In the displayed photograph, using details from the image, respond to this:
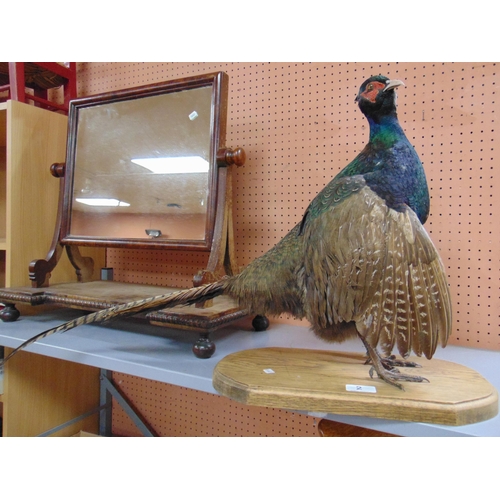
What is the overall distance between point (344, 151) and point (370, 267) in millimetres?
602

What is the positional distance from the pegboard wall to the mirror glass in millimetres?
224

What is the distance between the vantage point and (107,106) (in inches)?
51.6

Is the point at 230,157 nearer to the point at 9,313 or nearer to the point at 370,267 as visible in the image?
the point at 370,267

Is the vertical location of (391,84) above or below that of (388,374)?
above

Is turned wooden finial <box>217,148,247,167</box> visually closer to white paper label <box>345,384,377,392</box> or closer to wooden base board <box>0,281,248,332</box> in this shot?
Result: wooden base board <box>0,281,248,332</box>

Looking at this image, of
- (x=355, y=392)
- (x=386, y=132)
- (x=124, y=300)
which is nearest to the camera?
(x=355, y=392)

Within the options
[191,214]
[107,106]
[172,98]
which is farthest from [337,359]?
[107,106]

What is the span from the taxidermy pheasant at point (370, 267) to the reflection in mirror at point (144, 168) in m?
0.37

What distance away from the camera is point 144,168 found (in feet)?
4.13

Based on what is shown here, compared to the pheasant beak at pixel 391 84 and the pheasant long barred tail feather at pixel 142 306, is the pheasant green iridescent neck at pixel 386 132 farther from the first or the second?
the pheasant long barred tail feather at pixel 142 306

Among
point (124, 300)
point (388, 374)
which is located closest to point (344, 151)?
point (388, 374)

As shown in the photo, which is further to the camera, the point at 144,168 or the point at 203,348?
the point at 144,168

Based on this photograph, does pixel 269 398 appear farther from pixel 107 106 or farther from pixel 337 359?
pixel 107 106

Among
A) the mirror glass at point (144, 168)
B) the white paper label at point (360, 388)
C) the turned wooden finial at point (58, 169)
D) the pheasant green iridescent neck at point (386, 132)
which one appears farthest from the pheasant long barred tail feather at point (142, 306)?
the turned wooden finial at point (58, 169)
